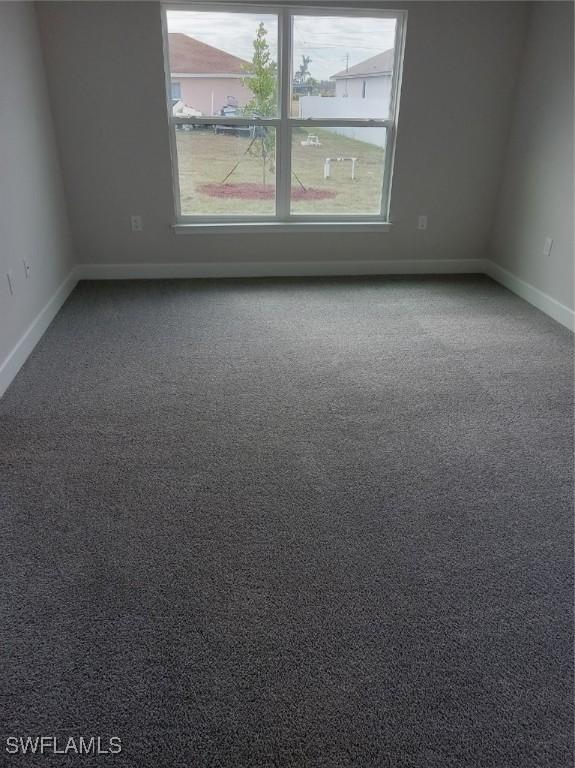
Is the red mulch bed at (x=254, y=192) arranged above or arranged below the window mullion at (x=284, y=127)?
below

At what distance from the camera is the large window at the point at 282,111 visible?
369cm

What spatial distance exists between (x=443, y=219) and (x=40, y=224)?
3030mm

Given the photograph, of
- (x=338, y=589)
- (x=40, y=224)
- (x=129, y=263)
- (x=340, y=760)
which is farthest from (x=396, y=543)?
(x=129, y=263)

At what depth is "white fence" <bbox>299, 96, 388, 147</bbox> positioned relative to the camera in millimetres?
3922

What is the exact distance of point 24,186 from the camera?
3.12 metres

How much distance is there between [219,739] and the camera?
1.23 m

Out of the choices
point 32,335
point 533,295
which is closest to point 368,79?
point 533,295

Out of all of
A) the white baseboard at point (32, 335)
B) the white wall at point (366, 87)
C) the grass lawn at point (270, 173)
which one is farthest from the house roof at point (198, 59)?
the white baseboard at point (32, 335)

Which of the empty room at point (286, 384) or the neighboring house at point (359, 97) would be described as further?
the neighboring house at point (359, 97)

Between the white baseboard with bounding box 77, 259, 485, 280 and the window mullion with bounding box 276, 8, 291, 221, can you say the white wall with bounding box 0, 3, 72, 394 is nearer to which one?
the white baseboard with bounding box 77, 259, 485, 280

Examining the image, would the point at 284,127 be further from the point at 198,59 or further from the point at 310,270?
the point at 310,270

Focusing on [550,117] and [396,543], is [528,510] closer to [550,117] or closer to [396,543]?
[396,543]

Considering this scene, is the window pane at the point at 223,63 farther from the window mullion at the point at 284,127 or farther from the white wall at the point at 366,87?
the white wall at the point at 366,87

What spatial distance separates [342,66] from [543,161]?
5.22 feet
